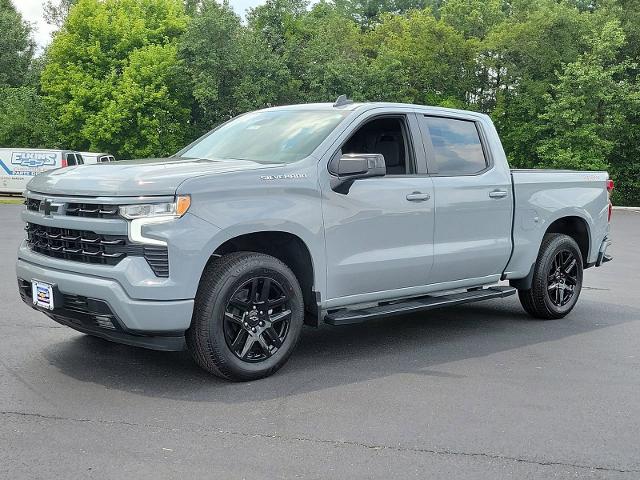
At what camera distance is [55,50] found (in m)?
46.3

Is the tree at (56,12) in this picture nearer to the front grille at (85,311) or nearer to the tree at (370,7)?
the tree at (370,7)

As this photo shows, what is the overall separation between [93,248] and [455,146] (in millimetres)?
3422

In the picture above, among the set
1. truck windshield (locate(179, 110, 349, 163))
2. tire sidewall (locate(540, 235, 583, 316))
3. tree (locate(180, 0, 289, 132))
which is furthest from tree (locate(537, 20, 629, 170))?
truck windshield (locate(179, 110, 349, 163))

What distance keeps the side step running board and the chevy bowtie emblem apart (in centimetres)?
207

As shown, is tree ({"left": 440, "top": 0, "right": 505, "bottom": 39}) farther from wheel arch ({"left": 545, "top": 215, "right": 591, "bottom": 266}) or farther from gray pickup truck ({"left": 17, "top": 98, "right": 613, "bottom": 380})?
gray pickup truck ({"left": 17, "top": 98, "right": 613, "bottom": 380})

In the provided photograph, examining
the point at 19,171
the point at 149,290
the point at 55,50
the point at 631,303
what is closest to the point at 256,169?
the point at 149,290

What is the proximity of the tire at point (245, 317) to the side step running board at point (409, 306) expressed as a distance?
35cm

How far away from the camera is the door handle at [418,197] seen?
6246 millimetres

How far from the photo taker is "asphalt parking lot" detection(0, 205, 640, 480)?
3.94 meters

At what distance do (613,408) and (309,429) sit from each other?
204cm

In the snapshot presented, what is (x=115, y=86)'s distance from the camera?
148 ft

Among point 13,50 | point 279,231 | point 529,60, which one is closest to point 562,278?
point 279,231

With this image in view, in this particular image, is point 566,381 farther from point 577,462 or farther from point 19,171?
point 19,171

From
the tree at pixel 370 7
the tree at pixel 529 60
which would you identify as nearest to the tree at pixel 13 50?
Answer: the tree at pixel 370 7
